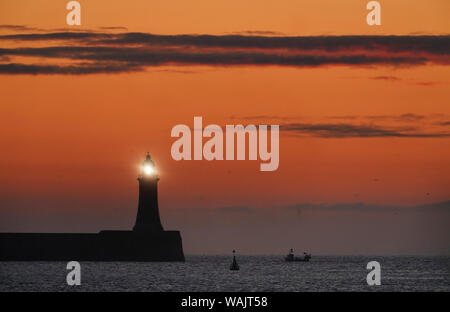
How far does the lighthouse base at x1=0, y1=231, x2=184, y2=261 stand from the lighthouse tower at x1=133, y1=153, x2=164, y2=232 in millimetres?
10975

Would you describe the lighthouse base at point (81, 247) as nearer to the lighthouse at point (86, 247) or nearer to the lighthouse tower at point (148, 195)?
the lighthouse at point (86, 247)

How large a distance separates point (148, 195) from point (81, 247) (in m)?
20.8

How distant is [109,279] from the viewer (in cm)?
8894

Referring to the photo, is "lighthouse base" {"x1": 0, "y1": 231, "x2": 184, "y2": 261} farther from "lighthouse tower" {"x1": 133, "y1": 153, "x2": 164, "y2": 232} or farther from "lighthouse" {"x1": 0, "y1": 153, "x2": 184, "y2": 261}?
"lighthouse tower" {"x1": 133, "y1": 153, "x2": 164, "y2": 232}

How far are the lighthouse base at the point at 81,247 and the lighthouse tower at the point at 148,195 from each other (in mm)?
10975

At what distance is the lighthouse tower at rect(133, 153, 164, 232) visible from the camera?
105438mm

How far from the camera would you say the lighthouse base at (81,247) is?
12231 centimetres

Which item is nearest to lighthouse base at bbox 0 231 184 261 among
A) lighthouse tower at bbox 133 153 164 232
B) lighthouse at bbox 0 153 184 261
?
lighthouse at bbox 0 153 184 261

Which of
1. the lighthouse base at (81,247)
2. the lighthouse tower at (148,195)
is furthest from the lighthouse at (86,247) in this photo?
the lighthouse tower at (148,195)

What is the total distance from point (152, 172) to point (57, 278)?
57.2 feet

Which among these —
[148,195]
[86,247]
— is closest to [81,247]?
[86,247]
